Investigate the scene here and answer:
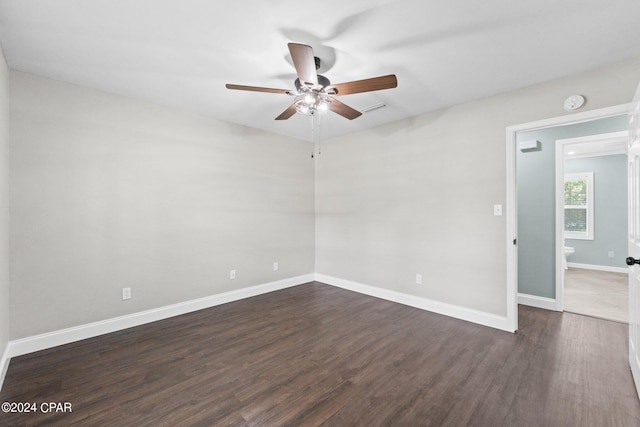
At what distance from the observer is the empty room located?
1801 millimetres

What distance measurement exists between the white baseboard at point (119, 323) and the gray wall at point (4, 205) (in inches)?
6.7

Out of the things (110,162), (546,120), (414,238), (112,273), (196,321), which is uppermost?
(546,120)

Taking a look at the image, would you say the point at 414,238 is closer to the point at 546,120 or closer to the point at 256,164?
the point at 546,120

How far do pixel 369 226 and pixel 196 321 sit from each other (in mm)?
2671

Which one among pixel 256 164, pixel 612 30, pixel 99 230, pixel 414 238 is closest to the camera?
pixel 612 30

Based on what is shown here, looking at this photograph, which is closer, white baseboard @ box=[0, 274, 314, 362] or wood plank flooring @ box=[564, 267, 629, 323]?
white baseboard @ box=[0, 274, 314, 362]

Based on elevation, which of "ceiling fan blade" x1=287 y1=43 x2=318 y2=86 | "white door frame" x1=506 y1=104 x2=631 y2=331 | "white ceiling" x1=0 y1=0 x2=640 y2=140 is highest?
"white ceiling" x1=0 y1=0 x2=640 y2=140

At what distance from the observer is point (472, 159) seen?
10.3 feet

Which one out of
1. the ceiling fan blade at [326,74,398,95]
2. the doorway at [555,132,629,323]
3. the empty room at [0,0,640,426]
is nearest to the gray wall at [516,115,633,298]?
the empty room at [0,0,640,426]

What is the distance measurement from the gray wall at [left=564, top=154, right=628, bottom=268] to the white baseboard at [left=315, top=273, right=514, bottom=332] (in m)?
4.73

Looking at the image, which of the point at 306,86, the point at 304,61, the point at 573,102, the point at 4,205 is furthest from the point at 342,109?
the point at 4,205

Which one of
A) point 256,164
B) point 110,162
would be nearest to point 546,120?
point 256,164

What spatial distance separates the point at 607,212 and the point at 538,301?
3.84 meters

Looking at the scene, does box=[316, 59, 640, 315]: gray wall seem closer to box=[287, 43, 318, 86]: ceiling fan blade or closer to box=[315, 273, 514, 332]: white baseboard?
box=[315, 273, 514, 332]: white baseboard
